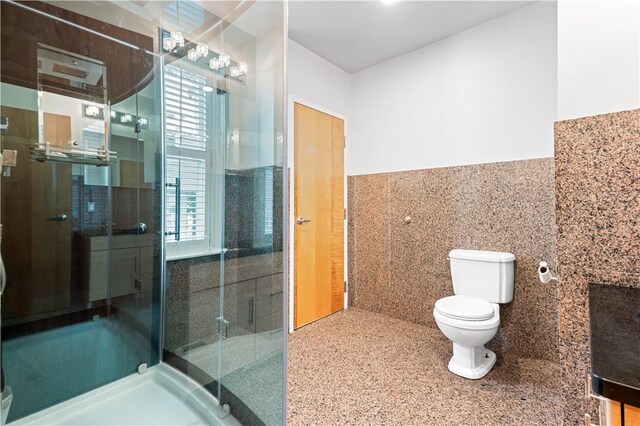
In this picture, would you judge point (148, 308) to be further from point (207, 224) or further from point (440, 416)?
point (440, 416)

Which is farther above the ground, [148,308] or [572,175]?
[572,175]

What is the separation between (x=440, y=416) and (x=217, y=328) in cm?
134

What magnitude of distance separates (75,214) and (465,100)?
286 centimetres

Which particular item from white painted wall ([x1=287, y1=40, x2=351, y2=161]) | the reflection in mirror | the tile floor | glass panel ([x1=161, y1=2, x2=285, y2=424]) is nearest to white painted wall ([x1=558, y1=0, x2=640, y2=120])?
glass panel ([x1=161, y1=2, x2=285, y2=424])

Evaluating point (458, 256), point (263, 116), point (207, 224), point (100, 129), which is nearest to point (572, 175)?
point (458, 256)

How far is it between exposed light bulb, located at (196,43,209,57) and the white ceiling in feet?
2.44

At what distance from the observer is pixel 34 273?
1.63 meters

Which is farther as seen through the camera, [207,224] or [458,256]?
[458,256]

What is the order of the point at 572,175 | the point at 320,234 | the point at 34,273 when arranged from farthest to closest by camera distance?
the point at 320,234, the point at 34,273, the point at 572,175

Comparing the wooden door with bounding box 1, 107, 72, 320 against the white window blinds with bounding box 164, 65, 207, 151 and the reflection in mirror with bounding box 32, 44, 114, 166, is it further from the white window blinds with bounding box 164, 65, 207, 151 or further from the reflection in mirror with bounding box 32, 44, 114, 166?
the white window blinds with bounding box 164, 65, 207, 151

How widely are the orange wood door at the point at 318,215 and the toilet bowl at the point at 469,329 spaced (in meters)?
1.24

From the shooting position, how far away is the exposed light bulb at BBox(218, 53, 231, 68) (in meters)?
1.92

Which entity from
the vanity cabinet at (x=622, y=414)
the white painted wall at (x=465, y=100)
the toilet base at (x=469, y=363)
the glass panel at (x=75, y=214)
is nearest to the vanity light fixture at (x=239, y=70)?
the glass panel at (x=75, y=214)

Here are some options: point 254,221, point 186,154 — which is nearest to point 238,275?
point 254,221
